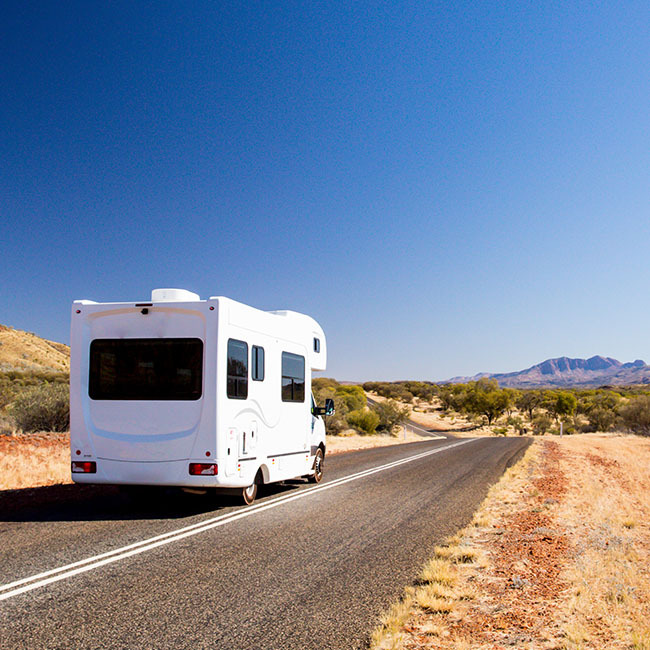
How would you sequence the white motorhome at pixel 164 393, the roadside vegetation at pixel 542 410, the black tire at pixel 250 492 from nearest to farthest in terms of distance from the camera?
the white motorhome at pixel 164 393
the black tire at pixel 250 492
the roadside vegetation at pixel 542 410

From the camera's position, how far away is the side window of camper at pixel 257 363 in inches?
378

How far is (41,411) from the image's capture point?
19656mm

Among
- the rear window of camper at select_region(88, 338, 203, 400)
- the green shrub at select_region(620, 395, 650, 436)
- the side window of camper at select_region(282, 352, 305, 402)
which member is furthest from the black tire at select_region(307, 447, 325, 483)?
the green shrub at select_region(620, 395, 650, 436)

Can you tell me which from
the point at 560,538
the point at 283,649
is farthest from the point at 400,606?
the point at 560,538

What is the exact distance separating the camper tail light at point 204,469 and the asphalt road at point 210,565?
0.67m

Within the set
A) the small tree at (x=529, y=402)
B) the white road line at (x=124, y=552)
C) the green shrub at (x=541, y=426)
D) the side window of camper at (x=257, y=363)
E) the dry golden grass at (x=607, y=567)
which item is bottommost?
the green shrub at (x=541, y=426)

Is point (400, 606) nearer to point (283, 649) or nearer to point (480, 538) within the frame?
point (283, 649)

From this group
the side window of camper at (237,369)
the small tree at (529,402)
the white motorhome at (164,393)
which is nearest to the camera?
the white motorhome at (164,393)

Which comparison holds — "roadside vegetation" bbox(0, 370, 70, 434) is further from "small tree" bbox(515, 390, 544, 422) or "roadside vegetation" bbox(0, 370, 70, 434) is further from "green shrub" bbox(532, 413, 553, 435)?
"small tree" bbox(515, 390, 544, 422)

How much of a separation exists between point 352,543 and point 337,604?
2.32 meters

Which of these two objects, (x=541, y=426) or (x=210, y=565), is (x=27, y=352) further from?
(x=210, y=565)

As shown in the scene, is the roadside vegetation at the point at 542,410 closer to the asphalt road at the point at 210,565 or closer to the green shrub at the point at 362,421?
the green shrub at the point at 362,421

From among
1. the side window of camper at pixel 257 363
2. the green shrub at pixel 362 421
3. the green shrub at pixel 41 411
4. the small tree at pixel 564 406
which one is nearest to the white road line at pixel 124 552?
the side window of camper at pixel 257 363

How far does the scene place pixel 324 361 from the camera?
13.2 metres
